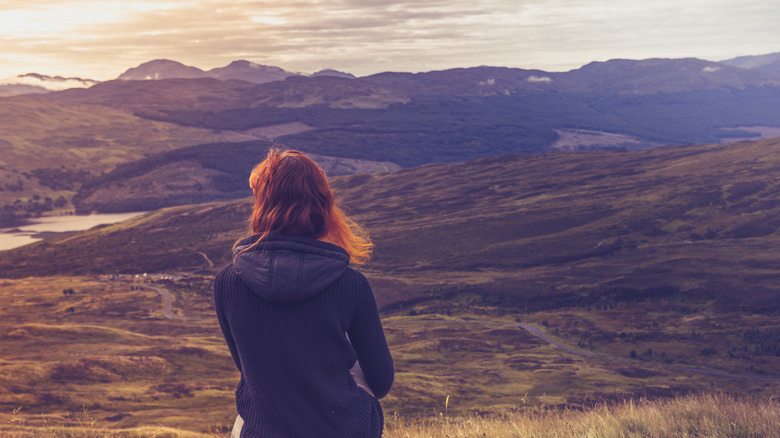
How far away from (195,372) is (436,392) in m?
21.9

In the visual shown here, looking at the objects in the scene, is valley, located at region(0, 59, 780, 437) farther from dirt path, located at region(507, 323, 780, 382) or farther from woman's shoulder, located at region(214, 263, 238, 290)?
woman's shoulder, located at region(214, 263, 238, 290)

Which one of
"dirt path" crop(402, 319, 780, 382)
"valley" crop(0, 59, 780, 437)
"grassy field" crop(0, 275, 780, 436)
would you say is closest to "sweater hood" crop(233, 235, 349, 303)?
"valley" crop(0, 59, 780, 437)

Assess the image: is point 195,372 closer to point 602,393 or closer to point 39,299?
point 602,393

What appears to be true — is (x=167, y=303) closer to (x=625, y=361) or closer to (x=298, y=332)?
(x=625, y=361)

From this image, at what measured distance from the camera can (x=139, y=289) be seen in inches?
4924

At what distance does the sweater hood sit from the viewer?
14.3 ft

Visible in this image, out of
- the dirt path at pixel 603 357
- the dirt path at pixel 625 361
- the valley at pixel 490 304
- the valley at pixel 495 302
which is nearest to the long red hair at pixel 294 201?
the valley at pixel 490 304

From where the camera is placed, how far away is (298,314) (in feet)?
14.7

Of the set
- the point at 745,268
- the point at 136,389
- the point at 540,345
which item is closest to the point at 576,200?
the point at 745,268

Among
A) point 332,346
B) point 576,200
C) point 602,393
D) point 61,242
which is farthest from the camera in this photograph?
point 61,242

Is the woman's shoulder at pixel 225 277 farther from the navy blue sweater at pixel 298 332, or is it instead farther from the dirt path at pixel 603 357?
the dirt path at pixel 603 357

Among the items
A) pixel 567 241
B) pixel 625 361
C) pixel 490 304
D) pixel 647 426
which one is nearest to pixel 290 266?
pixel 647 426

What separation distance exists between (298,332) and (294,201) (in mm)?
948

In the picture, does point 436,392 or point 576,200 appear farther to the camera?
point 576,200
